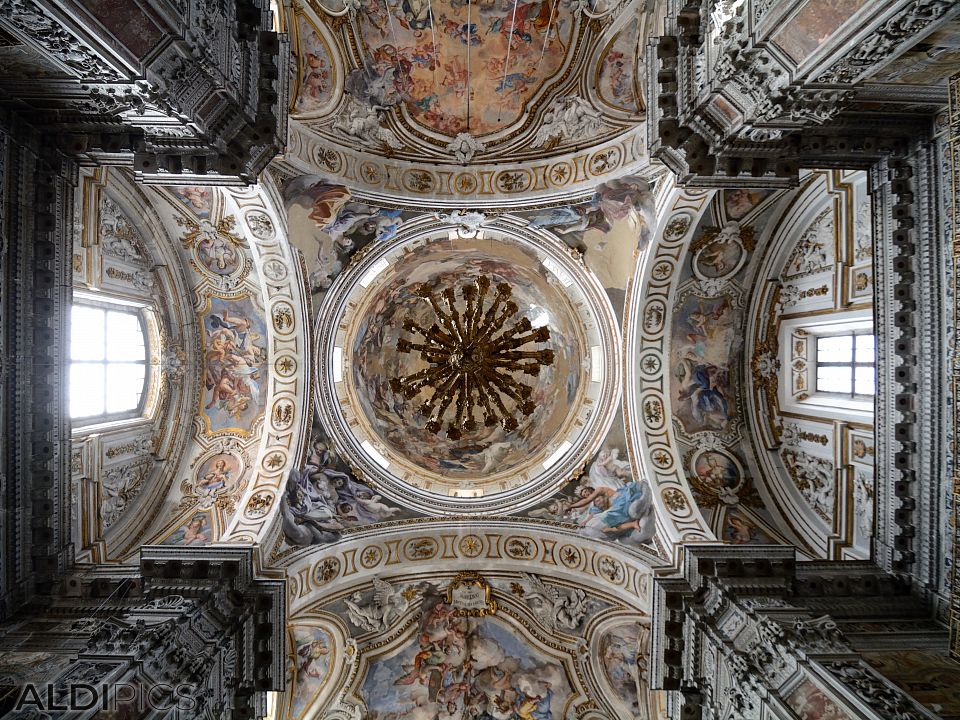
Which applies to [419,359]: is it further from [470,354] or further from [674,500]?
[674,500]

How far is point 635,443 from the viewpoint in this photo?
1266cm

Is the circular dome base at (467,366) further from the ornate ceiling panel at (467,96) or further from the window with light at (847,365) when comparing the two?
the window with light at (847,365)

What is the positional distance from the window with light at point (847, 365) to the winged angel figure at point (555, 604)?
6907mm

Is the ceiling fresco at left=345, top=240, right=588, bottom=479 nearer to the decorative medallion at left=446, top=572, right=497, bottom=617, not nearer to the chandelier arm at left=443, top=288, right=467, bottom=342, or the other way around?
the chandelier arm at left=443, top=288, right=467, bottom=342

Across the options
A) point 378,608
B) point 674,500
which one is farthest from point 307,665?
point 674,500

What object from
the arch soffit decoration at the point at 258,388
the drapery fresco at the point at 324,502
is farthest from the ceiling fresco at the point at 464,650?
the arch soffit decoration at the point at 258,388

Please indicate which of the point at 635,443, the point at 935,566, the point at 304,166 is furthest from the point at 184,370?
the point at 935,566

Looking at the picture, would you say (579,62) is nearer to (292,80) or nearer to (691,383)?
(292,80)

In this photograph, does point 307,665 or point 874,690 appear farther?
point 307,665

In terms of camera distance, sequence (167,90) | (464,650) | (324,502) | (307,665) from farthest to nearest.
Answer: (464,650) < (324,502) < (307,665) < (167,90)

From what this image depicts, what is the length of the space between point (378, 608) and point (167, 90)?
10.8 metres

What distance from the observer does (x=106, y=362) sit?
433 inches
